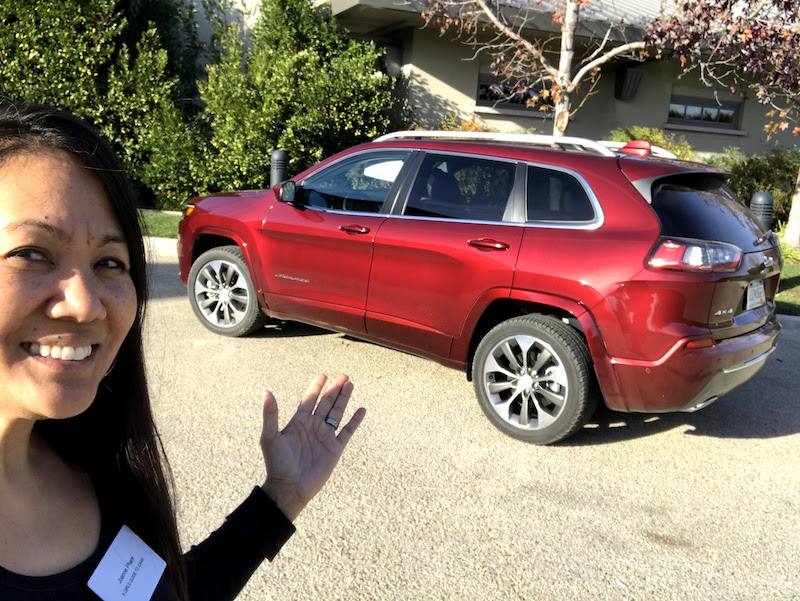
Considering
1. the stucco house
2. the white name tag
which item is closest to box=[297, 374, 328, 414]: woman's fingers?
the white name tag

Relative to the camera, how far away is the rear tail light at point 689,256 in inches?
158

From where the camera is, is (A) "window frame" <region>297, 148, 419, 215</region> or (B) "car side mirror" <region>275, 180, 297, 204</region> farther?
(B) "car side mirror" <region>275, 180, 297, 204</region>

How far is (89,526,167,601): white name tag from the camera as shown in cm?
120

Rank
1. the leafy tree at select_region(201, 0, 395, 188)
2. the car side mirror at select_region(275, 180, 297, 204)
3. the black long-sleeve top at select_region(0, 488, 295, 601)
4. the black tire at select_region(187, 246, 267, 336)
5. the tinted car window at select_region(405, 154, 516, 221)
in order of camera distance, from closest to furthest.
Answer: the black long-sleeve top at select_region(0, 488, 295, 601) < the tinted car window at select_region(405, 154, 516, 221) < the car side mirror at select_region(275, 180, 297, 204) < the black tire at select_region(187, 246, 267, 336) < the leafy tree at select_region(201, 0, 395, 188)

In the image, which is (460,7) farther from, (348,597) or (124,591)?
(124,591)

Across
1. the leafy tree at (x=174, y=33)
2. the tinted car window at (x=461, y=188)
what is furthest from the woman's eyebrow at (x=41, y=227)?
the leafy tree at (x=174, y=33)

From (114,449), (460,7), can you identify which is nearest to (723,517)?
(114,449)

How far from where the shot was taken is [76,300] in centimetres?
116

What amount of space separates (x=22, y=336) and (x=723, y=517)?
364 cm

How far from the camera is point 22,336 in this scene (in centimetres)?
112

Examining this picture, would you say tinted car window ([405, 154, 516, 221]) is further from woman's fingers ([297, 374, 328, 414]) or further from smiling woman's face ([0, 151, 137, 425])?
smiling woman's face ([0, 151, 137, 425])

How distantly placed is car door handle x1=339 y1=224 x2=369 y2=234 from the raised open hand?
3351 millimetres

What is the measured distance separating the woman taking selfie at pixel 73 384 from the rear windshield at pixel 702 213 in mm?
3414

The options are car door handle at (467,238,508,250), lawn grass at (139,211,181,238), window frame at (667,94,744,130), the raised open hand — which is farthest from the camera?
window frame at (667,94,744,130)
